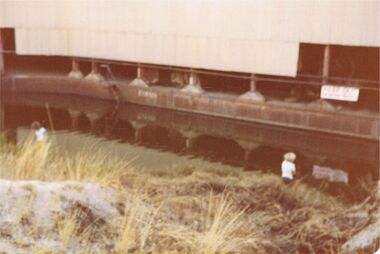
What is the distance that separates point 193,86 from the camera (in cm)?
2136

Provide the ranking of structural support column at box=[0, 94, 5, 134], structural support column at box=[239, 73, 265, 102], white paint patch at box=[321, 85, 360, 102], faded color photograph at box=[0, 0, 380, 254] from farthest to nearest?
1. structural support column at box=[239, 73, 265, 102]
2. structural support column at box=[0, 94, 5, 134]
3. white paint patch at box=[321, 85, 360, 102]
4. faded color photograph at box=[0, 0, 380, 254]

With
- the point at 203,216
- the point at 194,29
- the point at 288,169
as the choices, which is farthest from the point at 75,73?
the point at 203,216

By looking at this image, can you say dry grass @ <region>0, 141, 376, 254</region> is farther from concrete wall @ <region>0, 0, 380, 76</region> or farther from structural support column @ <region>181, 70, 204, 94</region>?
structural support column @ <region>181, 70, 204, 94</region>

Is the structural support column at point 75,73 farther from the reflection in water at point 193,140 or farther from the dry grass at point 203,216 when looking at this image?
the dry grass at point 203,216

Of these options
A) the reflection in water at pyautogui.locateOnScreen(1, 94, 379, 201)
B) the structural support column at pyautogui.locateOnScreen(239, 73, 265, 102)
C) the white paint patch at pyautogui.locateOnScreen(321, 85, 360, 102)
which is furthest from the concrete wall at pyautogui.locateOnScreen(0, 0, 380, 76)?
the reflection in water at pyautogui.locateOnScreen(1, 94, 379, 201)

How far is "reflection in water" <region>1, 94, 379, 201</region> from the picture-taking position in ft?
48.9

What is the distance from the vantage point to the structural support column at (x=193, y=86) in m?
21.2

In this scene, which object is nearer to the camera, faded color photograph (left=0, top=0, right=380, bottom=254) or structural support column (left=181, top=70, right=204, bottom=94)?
faded color photograph (left=0, top=0, right=380, bottom=254)

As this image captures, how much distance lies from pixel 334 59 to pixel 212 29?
5.59 m

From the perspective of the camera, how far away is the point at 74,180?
26.3 feet

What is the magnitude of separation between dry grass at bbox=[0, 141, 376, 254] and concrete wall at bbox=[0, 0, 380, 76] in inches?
335

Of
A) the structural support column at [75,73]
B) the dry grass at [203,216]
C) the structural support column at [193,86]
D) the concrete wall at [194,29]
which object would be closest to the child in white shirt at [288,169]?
the dry grass at [203,216]

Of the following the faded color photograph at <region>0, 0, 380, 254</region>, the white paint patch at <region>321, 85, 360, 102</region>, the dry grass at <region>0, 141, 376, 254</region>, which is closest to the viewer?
the dry grass at <region>0, 141, 376, 254</region>

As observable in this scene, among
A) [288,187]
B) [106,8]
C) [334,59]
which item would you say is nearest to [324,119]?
[334,59]
